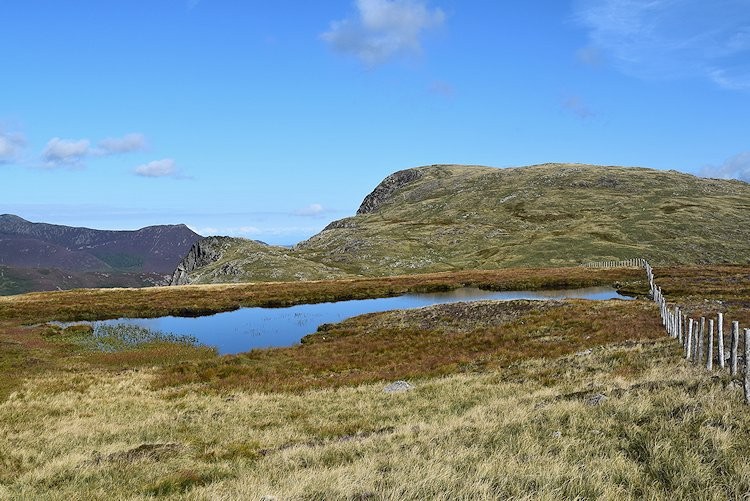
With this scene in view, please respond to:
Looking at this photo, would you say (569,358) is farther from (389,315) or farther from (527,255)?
(527,255)

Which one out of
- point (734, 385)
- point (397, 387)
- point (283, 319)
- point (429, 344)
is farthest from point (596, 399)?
point (283, 319)

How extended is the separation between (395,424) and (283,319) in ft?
147

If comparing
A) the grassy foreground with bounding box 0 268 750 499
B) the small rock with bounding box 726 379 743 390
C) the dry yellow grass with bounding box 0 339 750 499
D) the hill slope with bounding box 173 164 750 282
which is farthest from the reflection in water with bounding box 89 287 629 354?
the hill slope with bounding box 173 164 750 282

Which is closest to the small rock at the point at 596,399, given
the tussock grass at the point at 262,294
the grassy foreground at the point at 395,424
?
the grassy foreground at the point at 395,424

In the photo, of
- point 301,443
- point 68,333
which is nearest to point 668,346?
point 301,443

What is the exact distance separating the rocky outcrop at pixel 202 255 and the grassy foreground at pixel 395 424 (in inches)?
4970

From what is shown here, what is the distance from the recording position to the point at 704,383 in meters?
14.3

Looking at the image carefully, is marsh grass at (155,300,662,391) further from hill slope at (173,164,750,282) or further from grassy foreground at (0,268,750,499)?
hill slope at (173,164,750,282)

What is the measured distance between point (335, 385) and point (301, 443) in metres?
12.0

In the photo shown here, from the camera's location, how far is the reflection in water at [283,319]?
159 feet

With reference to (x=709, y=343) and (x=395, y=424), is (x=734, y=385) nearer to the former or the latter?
(x=709, y=343)

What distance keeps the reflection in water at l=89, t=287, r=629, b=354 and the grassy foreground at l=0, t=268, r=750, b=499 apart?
11.1 meters

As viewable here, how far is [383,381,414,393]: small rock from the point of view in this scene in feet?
77.2

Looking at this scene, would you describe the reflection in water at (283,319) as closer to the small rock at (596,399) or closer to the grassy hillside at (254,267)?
the small rock at (596,399)
